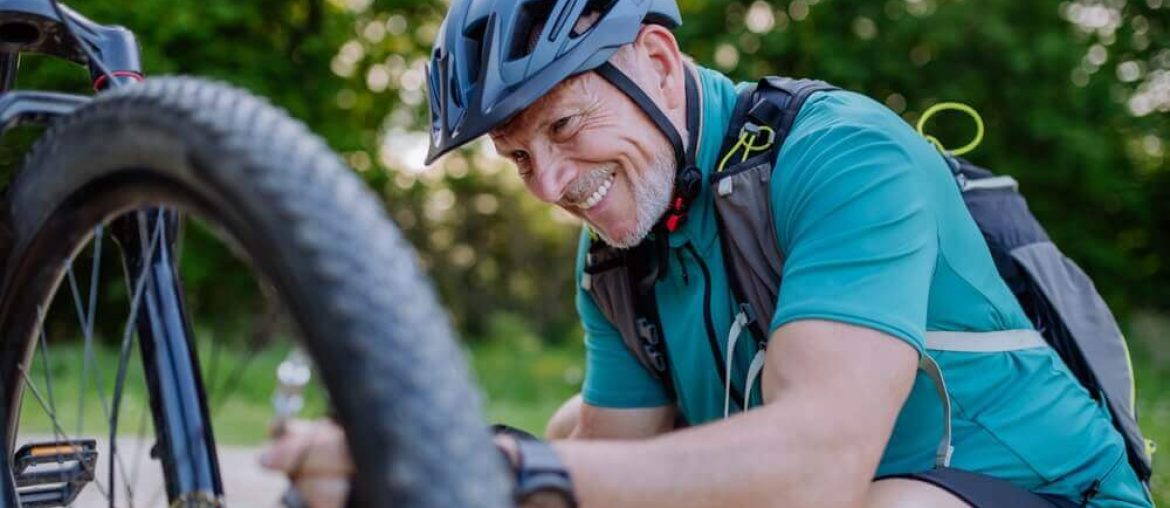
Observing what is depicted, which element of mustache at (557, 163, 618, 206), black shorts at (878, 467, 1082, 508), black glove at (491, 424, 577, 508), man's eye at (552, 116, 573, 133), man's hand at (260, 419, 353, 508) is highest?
man's eye at (552, 116, 573, 133)

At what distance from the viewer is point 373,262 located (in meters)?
1.09

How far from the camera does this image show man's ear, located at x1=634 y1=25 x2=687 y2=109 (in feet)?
7.39

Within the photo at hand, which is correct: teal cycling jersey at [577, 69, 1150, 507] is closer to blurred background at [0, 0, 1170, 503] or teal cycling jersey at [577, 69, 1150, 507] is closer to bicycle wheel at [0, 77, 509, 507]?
bicycle wheel at [0, 77, 509, 507]

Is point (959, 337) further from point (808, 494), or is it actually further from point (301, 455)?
point (301, 455)

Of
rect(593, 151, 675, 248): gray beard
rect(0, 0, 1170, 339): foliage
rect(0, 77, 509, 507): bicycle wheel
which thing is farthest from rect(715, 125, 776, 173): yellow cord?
rect(0, 0, 1170, 339): foliage

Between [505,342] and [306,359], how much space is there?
45.2 feet

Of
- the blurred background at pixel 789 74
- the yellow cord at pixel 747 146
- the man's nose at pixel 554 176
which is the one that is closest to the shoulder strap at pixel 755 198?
the yellow cord at pixel 747 146

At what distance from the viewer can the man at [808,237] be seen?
175cm

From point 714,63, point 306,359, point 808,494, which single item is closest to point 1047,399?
point 808,494

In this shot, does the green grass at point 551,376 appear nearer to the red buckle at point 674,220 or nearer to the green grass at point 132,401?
the green grass at point 132,401

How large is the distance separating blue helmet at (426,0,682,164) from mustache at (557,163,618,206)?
0.19m

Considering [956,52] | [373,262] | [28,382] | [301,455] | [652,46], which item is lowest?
[301,455]

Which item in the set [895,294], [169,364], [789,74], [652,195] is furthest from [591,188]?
[789,74]

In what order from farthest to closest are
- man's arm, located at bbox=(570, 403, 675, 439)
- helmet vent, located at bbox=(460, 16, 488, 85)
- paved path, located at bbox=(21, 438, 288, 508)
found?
1. paved path, located at bbox=(21, 438, 288, 508)
2. man's arm, located at bbox=(570, 403, 675, 439)
3. helmet vent, located at bbox=(460, 16, 488, 85)
